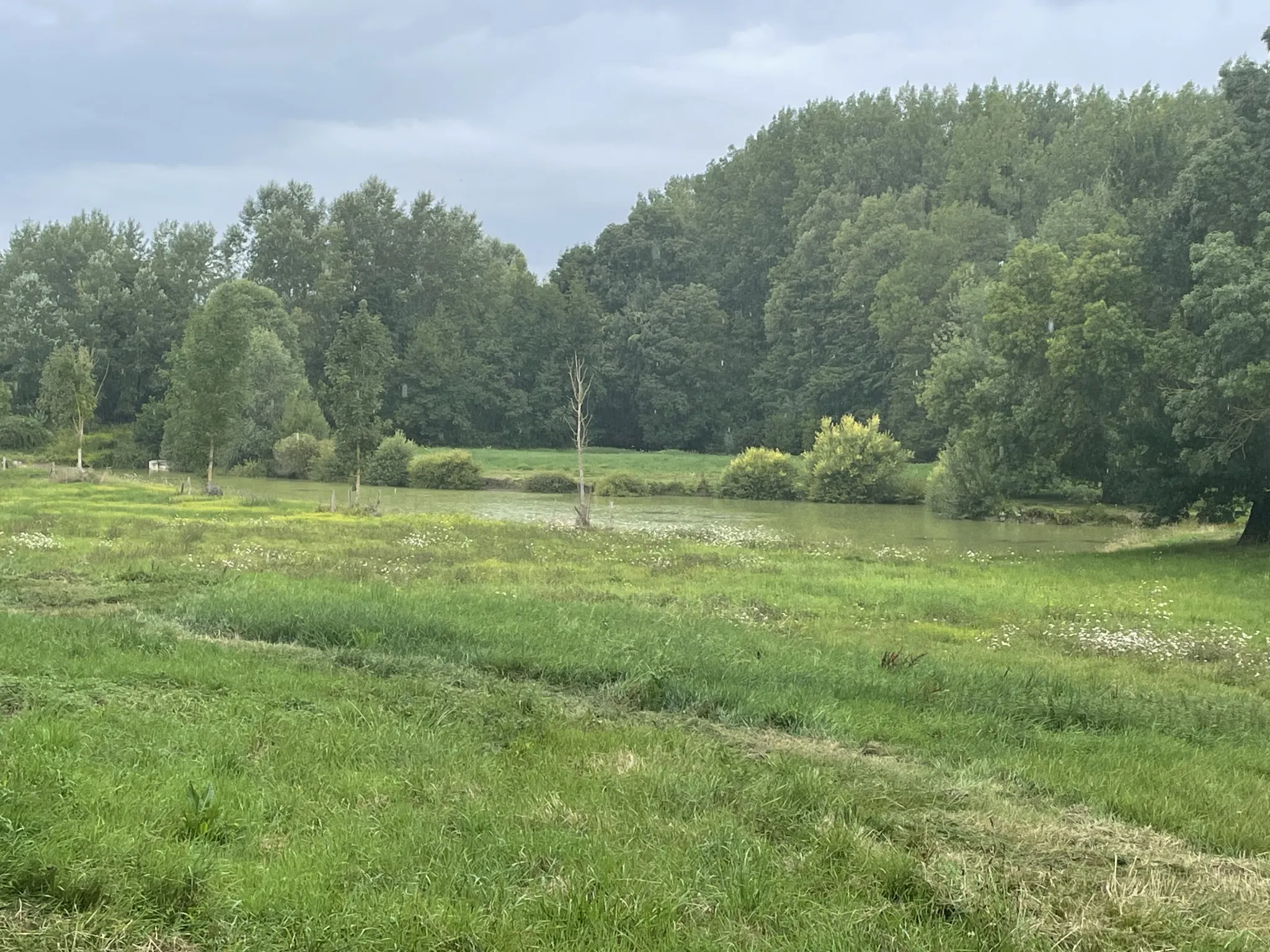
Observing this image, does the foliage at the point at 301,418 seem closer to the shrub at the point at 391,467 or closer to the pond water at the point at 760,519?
the shrub at the point at 391,467

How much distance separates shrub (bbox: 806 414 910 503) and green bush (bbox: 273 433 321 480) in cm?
3171

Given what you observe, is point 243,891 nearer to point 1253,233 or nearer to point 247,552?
A: point 247,552

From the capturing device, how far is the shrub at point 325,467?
206 feet

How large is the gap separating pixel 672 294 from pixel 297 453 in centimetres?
3921

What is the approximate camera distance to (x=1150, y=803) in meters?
6.88

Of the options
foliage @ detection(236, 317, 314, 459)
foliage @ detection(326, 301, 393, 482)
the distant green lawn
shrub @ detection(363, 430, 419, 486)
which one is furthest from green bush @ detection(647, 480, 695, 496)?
foliage @ detection(236, 317, 314, 459)

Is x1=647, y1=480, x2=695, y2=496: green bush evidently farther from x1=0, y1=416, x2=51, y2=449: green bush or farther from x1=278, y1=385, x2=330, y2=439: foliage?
x1=0, y1=416, x2=51, y2=449: green bush

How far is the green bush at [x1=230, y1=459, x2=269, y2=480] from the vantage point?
65.1 metres

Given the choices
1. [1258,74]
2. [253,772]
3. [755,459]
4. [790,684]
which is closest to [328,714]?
[253,772]

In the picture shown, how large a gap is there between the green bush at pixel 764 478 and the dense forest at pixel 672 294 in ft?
34.3

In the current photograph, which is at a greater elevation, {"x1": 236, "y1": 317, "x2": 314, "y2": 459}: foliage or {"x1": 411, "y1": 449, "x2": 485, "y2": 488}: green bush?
{"x1": 236, "y1": 317, "x2": 314, "y2": 459}: foliage

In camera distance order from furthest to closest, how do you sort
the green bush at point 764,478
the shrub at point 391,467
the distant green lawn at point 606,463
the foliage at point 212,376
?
the distant green lawn at point 606,463 → the shrub at point 391,467 → the green bush at point 764,478 → the foliage at point 212,376

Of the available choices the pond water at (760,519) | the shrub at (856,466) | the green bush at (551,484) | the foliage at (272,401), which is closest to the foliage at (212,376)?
the pond water at (760,519)

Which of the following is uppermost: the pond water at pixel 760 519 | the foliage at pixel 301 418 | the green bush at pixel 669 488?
the foliage at pixel 301 418
